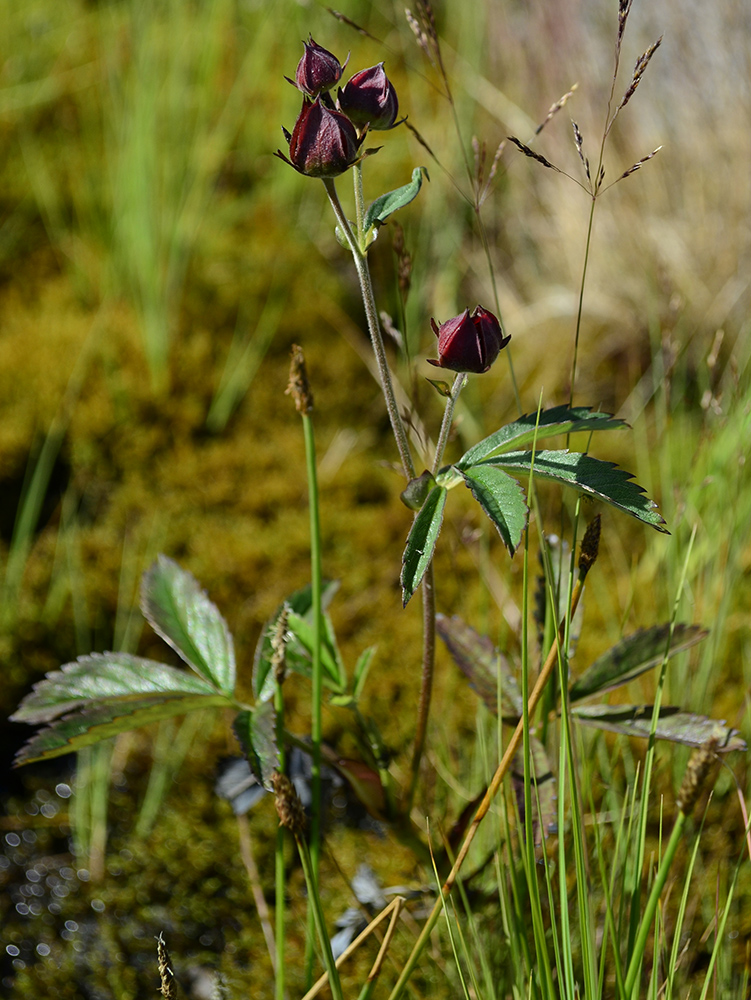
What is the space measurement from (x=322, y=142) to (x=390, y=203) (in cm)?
9

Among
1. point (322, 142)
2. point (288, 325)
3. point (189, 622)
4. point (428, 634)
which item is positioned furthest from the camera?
point (288, 325)

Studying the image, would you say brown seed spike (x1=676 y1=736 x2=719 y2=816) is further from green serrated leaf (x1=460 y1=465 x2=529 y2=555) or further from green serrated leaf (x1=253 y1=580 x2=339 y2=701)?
green serrated leaf (x1=253 y1=580 x2=339 y2=701)

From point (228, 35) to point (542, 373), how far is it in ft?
5.23

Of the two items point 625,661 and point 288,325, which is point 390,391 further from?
point 288,325

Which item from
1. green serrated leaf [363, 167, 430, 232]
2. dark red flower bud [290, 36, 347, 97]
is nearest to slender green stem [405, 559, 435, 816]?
green serrated leaf [363, 167, 430, 232]

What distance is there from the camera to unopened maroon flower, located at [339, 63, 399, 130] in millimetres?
729

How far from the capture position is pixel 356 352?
86.3 inches

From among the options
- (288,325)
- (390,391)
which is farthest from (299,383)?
(288,325)

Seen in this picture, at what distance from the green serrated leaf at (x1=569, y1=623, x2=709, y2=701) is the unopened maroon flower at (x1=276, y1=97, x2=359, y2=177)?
0.61m

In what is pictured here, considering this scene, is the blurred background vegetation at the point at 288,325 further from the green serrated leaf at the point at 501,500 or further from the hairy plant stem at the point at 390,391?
the green serrated leaf at the point at 501,500

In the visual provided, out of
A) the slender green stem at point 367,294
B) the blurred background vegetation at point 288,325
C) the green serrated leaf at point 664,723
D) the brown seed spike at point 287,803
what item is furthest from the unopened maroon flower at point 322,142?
the blurred background vegetation at point 288,325

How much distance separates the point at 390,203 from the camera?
2.47 feet

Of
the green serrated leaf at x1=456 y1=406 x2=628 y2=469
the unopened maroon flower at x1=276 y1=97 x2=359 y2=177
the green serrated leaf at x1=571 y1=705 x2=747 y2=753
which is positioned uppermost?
the unopened maroon flower at x1=276 y1=97 x2=359 y2=177

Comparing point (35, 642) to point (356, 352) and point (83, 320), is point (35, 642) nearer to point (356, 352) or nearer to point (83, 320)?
point (83, 320)
